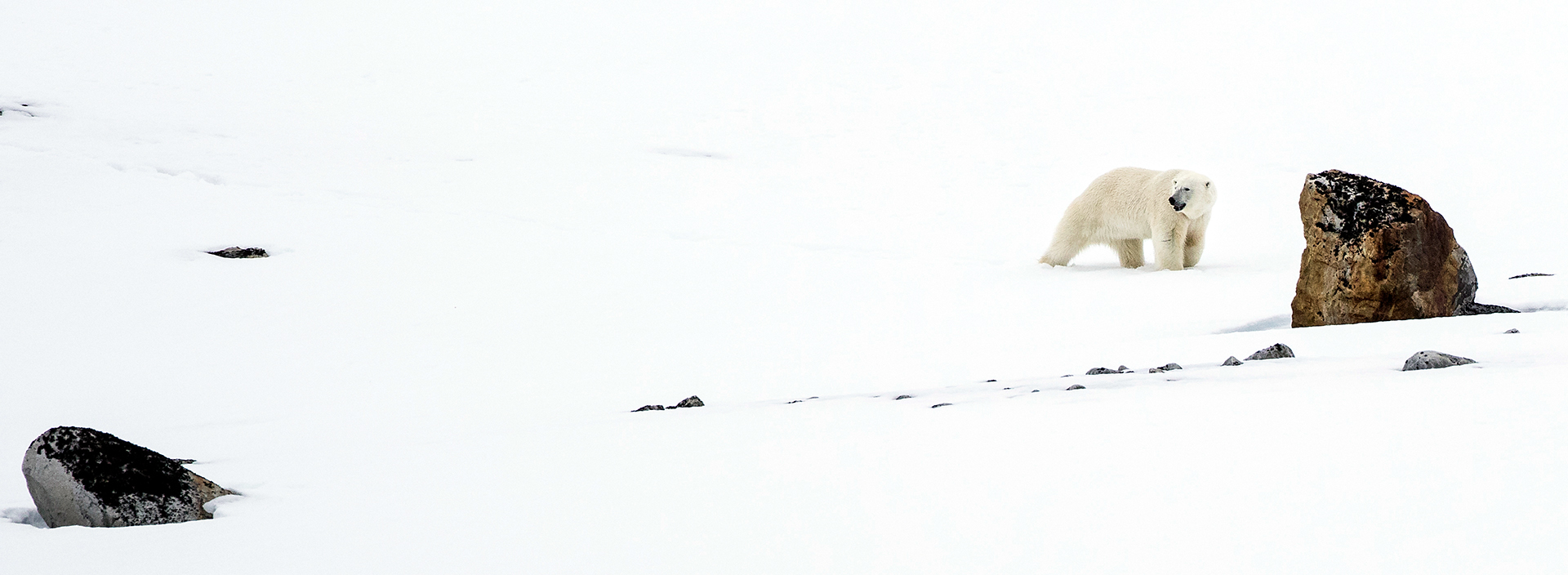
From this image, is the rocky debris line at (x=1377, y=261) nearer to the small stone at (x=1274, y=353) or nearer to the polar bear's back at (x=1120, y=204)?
the small stone at (x=1274, y=353)

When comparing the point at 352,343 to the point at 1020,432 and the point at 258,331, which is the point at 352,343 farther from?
the point at 1020,432

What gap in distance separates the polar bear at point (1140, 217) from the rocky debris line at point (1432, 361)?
4.91 m

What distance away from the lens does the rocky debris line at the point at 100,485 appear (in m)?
2.15

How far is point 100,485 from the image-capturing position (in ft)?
7.09

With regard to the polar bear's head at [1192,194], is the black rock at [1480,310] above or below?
below

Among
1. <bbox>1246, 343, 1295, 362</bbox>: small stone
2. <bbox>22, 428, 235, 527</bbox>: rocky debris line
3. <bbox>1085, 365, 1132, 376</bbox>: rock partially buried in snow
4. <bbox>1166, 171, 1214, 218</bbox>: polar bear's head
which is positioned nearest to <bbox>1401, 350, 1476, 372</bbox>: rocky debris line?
<bbox>1246, 343, 1295, 362</bbox>: small stone

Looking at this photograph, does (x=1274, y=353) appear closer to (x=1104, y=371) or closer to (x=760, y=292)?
(x=1104, y=371)

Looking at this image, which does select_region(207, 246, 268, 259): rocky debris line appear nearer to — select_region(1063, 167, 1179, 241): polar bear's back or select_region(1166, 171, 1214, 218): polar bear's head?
select_region(1063, 167, 1179, 241): polar bear's back

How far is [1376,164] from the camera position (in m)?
13.0

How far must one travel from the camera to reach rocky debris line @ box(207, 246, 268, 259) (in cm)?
703

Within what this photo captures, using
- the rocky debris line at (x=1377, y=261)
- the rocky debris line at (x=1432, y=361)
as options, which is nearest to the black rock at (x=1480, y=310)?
the rocky debris line at (x=1377, y=261)

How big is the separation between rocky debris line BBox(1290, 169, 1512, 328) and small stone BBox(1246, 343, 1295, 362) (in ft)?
4.89

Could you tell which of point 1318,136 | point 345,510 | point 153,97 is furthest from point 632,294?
point 1318,136

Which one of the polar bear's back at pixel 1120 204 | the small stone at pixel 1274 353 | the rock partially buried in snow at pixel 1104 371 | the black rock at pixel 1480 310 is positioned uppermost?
the polar bear's back at pixel 1120 204
